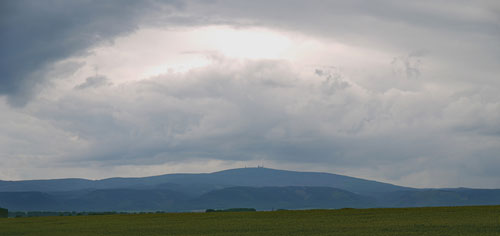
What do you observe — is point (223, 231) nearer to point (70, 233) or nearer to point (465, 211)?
point (70, 233)

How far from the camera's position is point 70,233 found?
8325 centimetres

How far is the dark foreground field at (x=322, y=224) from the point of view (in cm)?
7087

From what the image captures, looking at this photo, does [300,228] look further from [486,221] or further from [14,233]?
[14,233]

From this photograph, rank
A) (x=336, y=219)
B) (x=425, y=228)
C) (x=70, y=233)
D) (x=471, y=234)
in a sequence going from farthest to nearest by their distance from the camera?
(x=336, y=219)
(x=70, y=233)
(x=425, y=228)
(x=471, y=234)

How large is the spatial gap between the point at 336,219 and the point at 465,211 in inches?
827

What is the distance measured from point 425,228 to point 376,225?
26.9 feet

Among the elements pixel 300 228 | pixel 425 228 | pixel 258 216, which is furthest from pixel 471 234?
pixel 258 216

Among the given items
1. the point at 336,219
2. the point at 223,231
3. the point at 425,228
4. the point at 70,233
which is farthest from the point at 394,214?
the point at 70,233

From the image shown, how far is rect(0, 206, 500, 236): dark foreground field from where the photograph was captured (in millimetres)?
70869

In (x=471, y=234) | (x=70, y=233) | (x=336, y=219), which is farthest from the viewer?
(x=336, y=219)

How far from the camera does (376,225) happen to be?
7794 cm

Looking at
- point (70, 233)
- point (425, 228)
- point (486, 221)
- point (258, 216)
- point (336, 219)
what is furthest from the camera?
point (258, 216)

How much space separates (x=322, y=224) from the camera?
273 feet

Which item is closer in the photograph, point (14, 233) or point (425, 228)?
point (425, 228)
